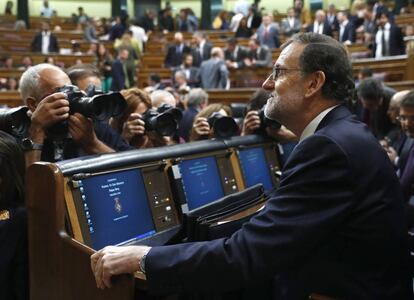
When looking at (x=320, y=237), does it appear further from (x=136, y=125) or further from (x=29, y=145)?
(x=136, y=125)

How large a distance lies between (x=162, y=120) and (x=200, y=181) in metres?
0.33

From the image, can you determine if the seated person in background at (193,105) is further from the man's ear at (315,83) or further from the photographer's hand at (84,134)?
the man's ear at (315,83)

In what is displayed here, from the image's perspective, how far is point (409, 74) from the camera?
755 centimetres

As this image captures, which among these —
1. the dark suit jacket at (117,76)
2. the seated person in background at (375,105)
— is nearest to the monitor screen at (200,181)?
the seated person in background at (375,105)

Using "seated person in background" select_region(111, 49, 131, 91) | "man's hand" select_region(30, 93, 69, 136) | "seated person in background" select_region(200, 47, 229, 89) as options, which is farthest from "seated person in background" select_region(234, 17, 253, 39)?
"man's hand" select_region(30, 93, 69, 136)

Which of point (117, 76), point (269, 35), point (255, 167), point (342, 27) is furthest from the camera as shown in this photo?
point (269, 35)

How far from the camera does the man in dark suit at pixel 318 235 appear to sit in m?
1.42

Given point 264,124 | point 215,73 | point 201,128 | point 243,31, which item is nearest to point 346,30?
point 243,31

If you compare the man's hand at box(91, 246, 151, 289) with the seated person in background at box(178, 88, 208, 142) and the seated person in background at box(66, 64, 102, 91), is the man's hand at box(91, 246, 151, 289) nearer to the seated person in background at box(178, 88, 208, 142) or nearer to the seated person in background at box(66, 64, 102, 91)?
the seated person in background at box(66, 64, 102, 91)

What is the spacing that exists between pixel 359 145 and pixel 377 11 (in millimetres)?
11337

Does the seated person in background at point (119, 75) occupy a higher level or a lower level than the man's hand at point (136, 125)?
lower

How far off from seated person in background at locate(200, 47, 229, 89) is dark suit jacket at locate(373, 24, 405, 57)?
2.61m

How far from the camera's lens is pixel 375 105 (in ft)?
15.2

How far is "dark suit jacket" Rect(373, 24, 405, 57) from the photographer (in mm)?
9055
